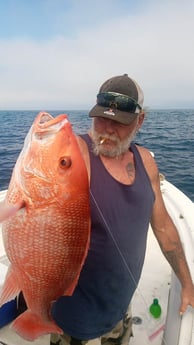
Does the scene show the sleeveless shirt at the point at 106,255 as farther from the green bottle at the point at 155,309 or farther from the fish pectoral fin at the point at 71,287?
the green bottle at the point at 155,309

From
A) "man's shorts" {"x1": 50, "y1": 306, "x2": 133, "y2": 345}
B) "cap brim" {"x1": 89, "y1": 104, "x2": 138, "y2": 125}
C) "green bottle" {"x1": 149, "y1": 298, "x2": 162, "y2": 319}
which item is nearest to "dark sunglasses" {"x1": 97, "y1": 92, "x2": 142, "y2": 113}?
"cap brim" {"x1": 89, "y1": 104, "x2": 138, "y2": 125}

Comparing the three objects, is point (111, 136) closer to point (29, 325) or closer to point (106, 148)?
point (106, 148)

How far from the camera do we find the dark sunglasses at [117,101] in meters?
2.18

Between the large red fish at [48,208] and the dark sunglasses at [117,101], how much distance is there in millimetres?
682

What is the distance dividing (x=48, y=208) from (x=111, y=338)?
1327 mm

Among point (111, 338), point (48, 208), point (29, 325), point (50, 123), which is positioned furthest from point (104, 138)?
point (111, 338)

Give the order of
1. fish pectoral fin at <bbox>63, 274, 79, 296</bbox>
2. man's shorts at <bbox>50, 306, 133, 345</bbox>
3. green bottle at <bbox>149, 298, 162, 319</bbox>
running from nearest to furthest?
fish pectoral fin at <bbox>63, 274, 79, 296</bbox>, man's shorts at <bbox>50, 306, 133, 345</bbox>, green bottle at <bbox>149, 298, 162, 319</bbox>

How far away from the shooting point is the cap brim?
2.14 meters

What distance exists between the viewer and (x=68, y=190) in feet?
4.98

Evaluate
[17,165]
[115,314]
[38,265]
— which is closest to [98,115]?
[17,165]

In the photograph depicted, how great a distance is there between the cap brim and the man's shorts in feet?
4.50

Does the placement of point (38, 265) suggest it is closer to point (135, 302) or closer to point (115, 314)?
point (115, 314)

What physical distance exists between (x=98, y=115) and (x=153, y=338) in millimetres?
2260

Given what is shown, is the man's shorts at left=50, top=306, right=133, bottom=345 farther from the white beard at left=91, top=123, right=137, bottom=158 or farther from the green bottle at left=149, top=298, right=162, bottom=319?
the white beard at left=91, top=123, right=137, bottom=158
